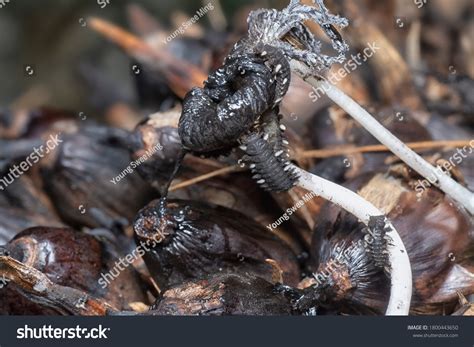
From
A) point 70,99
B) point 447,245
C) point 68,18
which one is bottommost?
point 447,245

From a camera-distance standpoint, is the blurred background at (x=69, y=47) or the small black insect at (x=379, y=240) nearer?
the small black insect at (x=379, y=240)

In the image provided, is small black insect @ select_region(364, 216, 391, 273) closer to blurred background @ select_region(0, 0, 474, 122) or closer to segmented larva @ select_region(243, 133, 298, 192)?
segmented larva @ select_region(243, 133, 298, 192)

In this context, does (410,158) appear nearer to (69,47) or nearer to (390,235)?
(390,235)

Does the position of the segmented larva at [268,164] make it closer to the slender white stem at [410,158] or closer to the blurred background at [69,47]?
the slender white stem at [410,158]

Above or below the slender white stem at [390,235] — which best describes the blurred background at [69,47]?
above

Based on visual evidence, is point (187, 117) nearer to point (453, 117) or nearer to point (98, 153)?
point (98, 153)

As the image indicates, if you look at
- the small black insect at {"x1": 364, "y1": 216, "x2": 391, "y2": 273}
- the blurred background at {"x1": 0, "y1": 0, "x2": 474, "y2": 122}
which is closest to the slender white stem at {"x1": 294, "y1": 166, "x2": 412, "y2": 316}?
the small black insect at {"x1": 364, "y1": 216, "x2": 391, "y2": 273}

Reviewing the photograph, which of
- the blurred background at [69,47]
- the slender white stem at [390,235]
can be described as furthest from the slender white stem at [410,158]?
the blurred background at [69,47]

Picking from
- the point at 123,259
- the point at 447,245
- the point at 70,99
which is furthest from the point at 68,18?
the point at 447,245
